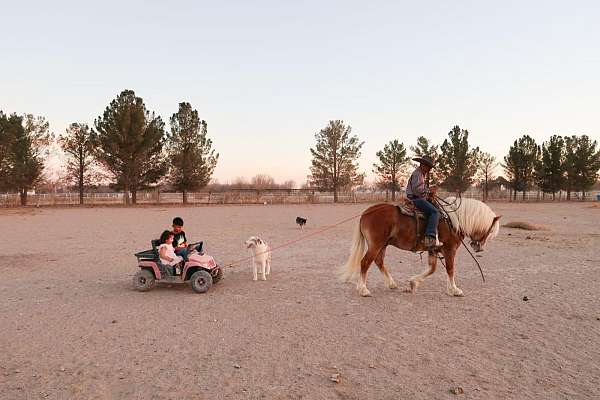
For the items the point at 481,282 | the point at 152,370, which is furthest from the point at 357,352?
the point at 481,282

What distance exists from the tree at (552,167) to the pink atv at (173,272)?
68.7 metres

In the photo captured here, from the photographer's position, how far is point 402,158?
63.0 metres

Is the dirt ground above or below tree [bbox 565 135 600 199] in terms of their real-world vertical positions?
below

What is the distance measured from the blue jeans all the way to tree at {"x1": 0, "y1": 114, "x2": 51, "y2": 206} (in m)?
→ 50.2

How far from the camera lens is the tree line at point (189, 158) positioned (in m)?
45.2

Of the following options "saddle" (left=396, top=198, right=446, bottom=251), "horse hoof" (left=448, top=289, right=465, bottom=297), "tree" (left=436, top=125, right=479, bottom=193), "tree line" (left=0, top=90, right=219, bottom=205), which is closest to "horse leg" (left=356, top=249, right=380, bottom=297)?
"saddle" (left=396, top=198, right=446, bottom=251)

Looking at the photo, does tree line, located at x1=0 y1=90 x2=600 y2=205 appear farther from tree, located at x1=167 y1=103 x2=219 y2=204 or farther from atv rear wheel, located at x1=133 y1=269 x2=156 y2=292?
atv rear wheel, located at x1=133 y1=269 x2=156 y2=292

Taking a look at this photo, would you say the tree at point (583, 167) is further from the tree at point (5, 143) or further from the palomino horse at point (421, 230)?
the tree at point (5, 143)

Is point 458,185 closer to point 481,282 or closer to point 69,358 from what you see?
point 481,282

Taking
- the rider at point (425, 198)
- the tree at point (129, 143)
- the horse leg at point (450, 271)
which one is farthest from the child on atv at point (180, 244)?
the tree at point (129, 143)

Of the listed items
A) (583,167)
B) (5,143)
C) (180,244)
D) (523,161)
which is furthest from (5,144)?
(583,167)

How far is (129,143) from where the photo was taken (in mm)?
45125

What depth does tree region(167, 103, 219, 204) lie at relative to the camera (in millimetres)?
50438

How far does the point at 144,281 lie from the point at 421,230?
551 centimetres
